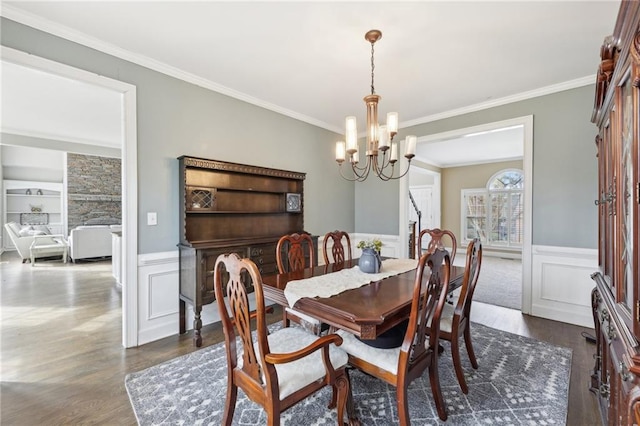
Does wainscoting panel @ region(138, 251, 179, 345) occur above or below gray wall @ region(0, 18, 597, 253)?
below

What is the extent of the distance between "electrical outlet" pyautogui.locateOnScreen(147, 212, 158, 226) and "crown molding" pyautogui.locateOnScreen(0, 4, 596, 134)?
1.41 meters

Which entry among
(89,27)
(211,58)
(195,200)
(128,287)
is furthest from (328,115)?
(128,287)

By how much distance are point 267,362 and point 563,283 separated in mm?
3559

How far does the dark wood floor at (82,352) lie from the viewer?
5.72 ft

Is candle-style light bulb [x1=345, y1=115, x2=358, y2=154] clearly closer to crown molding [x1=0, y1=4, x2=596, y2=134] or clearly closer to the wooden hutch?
the wooden hutch

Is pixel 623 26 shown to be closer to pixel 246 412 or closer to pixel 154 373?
pixel 246 412

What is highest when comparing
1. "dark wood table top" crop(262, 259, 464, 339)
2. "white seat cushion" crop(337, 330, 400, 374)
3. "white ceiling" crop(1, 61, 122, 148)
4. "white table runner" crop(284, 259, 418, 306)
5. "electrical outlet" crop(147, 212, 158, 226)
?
"white ceiling" crop(1, 61, 122, 148)

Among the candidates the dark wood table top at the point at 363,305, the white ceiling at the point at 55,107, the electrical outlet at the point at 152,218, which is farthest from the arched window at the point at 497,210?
the white ceiling at the point at 55,107

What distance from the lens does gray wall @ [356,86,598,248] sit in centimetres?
299

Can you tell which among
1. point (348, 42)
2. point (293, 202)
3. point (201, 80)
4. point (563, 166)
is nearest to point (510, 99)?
point (563, 166)

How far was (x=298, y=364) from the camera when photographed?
138cm

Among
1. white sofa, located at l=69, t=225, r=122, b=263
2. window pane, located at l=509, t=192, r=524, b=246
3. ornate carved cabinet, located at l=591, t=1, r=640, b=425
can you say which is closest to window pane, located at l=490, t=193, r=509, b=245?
window pane, located at l=509, t=192, r=524, b=246

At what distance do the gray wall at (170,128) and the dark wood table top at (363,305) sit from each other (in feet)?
4.90

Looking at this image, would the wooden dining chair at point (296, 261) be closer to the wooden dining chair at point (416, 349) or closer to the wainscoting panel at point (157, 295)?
the wooden dining chair at point (416, 349)
